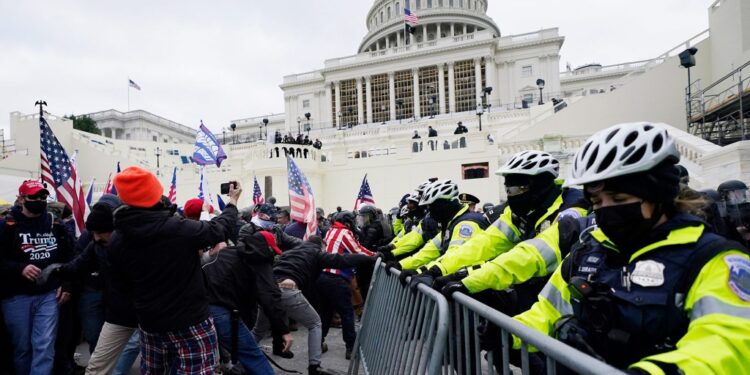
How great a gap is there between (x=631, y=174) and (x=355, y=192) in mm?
23437

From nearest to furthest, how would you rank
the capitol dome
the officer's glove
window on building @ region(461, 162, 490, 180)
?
the officer's glove, window on building @ region(461, 162, 490, 180), the capitol dome

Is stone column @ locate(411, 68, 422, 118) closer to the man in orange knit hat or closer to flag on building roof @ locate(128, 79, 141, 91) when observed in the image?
flag on building roof @ locate(128, 79, 141, 91)

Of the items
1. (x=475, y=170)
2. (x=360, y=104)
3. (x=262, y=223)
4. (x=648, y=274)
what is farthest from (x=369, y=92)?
(x=648, y=274)

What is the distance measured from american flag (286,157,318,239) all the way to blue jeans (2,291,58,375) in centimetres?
399

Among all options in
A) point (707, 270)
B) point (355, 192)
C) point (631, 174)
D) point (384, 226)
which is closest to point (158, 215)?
point (631, 174)

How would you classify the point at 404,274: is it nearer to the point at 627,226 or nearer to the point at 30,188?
the point at 627,226

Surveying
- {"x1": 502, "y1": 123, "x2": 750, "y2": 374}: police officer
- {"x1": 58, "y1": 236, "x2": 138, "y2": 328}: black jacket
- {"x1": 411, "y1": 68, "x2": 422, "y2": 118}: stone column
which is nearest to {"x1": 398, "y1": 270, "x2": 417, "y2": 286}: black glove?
{"x1": 502, "y1": 123, "x2": 750, "y2": 374}: police officer

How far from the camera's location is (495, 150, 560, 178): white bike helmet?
10.9 feet

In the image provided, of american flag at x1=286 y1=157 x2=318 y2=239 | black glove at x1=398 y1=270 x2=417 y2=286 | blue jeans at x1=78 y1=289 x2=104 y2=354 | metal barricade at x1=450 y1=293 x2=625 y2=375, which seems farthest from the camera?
american flag at x1=286 y1=157 x2=318 y2=239

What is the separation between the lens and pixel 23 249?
4398 mm

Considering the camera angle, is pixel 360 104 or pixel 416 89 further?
pixel 360 104

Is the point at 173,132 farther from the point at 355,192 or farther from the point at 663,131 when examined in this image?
the point at 663,131

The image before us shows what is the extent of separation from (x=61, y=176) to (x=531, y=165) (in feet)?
21.2

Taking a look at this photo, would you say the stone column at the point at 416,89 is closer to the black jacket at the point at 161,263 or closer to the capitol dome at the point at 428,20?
the capitol dome at the point at 428,20
